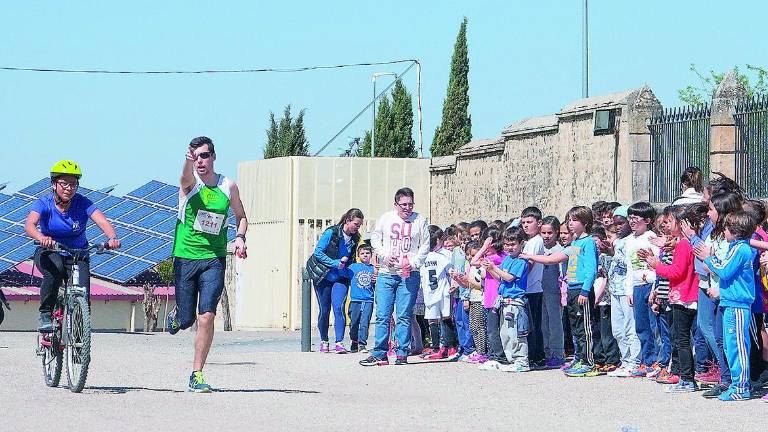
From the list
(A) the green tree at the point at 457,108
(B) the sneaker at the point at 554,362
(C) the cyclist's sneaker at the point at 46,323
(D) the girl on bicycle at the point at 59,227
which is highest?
(A) the green tree at the point at 457,108

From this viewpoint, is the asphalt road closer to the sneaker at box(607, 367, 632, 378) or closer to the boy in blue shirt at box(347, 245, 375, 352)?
the sneaker at box(607, 367, 632, 378)

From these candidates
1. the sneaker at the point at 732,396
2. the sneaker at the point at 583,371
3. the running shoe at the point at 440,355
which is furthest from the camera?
the running shoe at the point at 440,355

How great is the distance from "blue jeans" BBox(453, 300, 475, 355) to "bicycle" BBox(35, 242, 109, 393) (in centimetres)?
541

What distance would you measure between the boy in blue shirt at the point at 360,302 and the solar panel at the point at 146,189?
42286 millimetres

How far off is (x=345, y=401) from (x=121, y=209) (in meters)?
47.4

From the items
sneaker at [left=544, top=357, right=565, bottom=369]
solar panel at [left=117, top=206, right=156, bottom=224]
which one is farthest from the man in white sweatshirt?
solar panel at [left=117, top=206, right=156, bottom=224]

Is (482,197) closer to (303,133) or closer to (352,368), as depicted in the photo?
(352,368)

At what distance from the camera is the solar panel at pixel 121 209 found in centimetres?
5703

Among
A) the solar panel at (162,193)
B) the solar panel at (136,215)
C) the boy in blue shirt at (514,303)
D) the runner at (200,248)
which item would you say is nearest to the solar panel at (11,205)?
the solar panel at (136,215)

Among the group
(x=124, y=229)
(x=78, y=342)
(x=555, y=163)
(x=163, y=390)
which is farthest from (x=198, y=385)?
(x=124, y=229)

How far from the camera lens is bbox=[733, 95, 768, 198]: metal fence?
19125 millimetres

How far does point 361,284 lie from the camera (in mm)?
18672

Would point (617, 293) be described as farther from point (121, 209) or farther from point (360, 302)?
point (121, 209)

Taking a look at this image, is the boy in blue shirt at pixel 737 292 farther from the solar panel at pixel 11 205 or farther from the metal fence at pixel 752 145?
the solar panel at pixel 11 205
